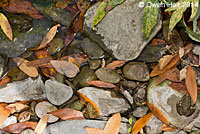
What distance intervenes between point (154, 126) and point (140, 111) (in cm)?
21

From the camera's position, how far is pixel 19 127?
2223 millimetres

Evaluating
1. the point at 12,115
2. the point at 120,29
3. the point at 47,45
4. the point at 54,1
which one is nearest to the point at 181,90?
the point at 120,29

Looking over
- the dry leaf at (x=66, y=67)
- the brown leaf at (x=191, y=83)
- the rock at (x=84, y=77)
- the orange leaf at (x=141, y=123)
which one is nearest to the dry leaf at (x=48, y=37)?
the dry leaf at (x=66, y=67)

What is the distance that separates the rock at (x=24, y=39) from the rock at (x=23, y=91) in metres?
0.34

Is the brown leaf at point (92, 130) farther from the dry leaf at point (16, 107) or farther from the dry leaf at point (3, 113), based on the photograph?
the dry leaf at point (3, 113)

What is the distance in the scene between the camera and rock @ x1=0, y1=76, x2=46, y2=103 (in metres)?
2.21

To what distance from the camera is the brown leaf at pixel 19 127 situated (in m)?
2.21

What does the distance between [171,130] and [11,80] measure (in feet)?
5.93

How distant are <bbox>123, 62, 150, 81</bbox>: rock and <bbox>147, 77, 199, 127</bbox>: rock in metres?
0.18

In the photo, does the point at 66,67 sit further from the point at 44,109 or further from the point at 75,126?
the point at 75,126

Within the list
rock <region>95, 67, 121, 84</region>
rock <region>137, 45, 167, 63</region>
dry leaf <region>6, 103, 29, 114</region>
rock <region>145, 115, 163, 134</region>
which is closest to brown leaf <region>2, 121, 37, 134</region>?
dry leaf <region>6, 103, 29, 114</region>

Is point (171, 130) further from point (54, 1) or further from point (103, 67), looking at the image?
point (54, 1)

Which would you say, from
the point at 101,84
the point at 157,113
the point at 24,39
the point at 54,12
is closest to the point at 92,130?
the point at 101,84

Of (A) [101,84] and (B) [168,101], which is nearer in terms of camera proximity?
(B) [168,101]
